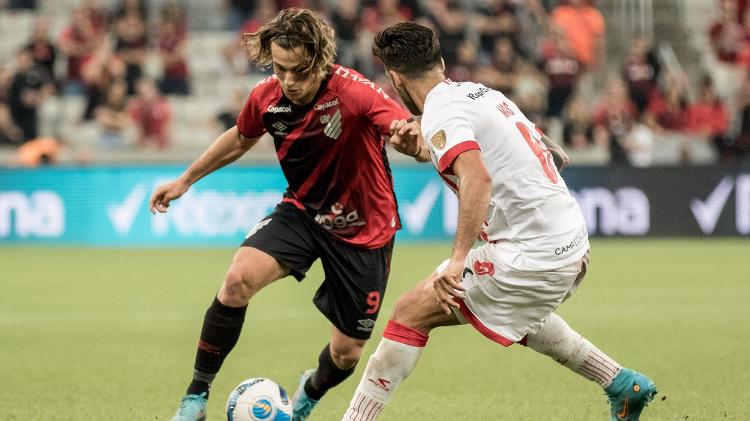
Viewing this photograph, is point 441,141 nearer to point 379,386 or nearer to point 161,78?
point 379,386

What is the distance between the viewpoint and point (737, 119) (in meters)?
18.9

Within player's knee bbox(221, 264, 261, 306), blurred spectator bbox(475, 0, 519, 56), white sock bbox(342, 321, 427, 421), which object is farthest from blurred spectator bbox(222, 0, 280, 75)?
white sock bbox(342, 321, 427, 421)

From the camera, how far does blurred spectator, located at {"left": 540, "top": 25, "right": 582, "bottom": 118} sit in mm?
18547

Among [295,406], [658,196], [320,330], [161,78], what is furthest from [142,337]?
Answer: [161,78]

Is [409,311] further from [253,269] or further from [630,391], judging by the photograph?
[630,391]

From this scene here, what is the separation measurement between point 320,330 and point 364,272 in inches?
136

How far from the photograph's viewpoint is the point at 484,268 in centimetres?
500

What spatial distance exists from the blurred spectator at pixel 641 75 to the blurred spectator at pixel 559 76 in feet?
2.86

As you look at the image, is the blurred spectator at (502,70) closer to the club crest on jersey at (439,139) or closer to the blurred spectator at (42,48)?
the blurred spectator at (42,48)

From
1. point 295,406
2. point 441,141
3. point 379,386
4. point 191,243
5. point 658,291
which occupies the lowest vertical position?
point 191,243

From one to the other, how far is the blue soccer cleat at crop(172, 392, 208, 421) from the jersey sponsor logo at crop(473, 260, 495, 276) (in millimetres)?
1511

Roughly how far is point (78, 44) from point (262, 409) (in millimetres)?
14935

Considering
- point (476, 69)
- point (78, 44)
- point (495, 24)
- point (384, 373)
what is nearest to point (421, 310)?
point (384, 373)

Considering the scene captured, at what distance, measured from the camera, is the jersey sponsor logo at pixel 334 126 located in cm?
578
